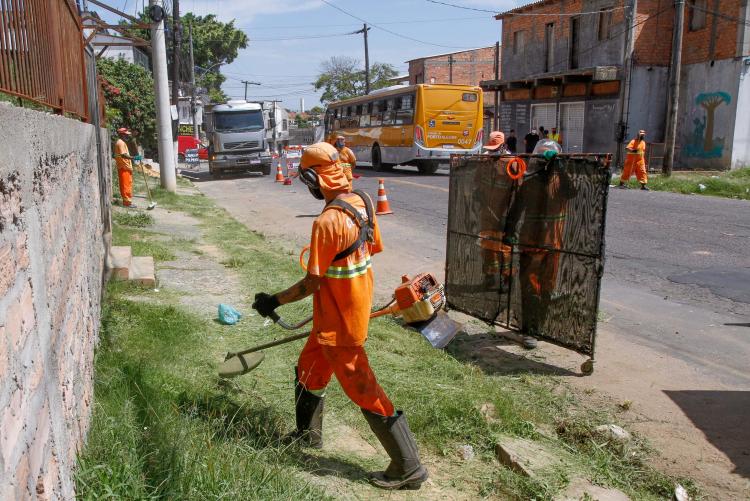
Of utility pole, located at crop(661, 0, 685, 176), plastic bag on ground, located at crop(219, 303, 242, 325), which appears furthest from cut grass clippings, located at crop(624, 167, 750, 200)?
plastic bag on ground, located at crop(219, 303, 242, 325)

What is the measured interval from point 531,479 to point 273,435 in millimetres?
1415

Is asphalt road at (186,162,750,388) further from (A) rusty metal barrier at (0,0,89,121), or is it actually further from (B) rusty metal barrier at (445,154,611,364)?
(A) rusty metal barrier at (0,0,89,121)

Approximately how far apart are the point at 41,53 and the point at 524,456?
3346mm

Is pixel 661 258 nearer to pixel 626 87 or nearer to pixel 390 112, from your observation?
pixel 390 112

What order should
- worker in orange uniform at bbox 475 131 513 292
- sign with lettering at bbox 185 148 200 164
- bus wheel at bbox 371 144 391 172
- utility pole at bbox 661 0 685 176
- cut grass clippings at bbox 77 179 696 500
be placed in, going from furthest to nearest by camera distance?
1. sign with lettering at bbox 185 148 200 164
2. bus wheel at bbox 371 144 391 172
3. utility pole at bbox 661 0 685 176
4. worker in orange uniform at bbox 475 131 513 292
5. cut grass clippings at bbox 77 179 696 500

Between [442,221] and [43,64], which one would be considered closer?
[43,64]

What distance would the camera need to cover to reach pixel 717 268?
8328mm

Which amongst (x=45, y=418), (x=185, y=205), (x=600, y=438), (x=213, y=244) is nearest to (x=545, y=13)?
(x=185, y=205)

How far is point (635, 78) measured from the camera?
26719 millimetres

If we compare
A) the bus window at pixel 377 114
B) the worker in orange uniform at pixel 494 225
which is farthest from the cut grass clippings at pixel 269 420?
the bus window at pixel 377 114

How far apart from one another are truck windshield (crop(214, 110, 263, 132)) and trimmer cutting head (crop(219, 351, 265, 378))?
23.0 meters

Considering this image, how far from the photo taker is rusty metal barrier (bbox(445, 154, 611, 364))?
202 inches

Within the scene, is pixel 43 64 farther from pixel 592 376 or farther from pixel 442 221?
pixel 442 221

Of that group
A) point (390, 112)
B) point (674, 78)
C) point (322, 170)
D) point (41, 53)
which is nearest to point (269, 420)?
point (322, 170)
